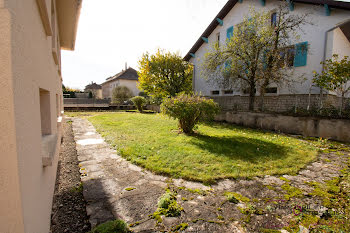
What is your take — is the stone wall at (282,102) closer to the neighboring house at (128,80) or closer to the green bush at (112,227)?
the green bush at (112,227)

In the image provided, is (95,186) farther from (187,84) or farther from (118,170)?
(187,84)

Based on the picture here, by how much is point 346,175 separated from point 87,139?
6.89m

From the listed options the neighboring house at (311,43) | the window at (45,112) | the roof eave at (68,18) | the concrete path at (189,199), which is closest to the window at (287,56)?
the neighboring house at (311,43)

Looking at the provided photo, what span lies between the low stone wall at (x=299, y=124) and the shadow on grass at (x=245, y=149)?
8.96ft

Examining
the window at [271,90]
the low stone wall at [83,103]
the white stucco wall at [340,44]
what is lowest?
the low stone wall at [83,103]

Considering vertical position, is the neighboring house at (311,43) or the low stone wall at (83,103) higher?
the neighboring house at (311,43)

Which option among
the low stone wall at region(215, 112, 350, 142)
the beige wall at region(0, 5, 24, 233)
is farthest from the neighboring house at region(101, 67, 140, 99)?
the beige wall at region(0, 5, 24, 233)

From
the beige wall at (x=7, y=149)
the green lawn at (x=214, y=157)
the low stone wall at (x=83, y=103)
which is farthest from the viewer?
the low stone wall at (x=83, y=103)

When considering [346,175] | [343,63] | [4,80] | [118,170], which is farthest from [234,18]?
[4,80]

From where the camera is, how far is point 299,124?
7082 millimetres

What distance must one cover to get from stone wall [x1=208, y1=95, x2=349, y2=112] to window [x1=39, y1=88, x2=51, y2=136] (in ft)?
30.5

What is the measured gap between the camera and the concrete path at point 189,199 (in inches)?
75.4

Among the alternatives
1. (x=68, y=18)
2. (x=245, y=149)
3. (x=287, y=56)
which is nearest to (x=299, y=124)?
(x=245, y=149)

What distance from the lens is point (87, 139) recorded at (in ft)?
18.7
